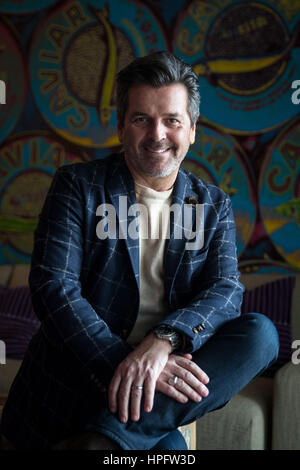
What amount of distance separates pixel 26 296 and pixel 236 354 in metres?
1.46

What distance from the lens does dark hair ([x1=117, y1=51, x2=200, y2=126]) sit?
145 cm

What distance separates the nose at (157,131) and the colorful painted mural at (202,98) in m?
1.26

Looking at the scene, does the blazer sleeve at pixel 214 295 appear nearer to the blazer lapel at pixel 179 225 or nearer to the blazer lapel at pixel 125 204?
the blazer lapel at pixel 179 225

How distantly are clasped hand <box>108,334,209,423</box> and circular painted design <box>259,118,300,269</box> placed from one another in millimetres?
1489

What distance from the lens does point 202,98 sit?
2691 millimetres

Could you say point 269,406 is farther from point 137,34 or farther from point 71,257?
point 137,34

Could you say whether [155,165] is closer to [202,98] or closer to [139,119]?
[139,119]

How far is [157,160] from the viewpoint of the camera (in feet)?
4.93

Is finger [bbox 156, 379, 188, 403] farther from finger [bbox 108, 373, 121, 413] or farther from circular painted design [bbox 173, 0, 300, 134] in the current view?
circular painted design [bbox 173, 0, 300, 134]

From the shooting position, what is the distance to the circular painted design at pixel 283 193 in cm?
259

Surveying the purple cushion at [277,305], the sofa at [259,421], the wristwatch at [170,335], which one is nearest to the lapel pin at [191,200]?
the wristwatch at [170,335]

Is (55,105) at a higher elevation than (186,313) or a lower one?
higher

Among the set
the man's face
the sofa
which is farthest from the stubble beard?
the sofa

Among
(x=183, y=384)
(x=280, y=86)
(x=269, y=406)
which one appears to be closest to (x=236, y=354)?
(x=183, y=384)
